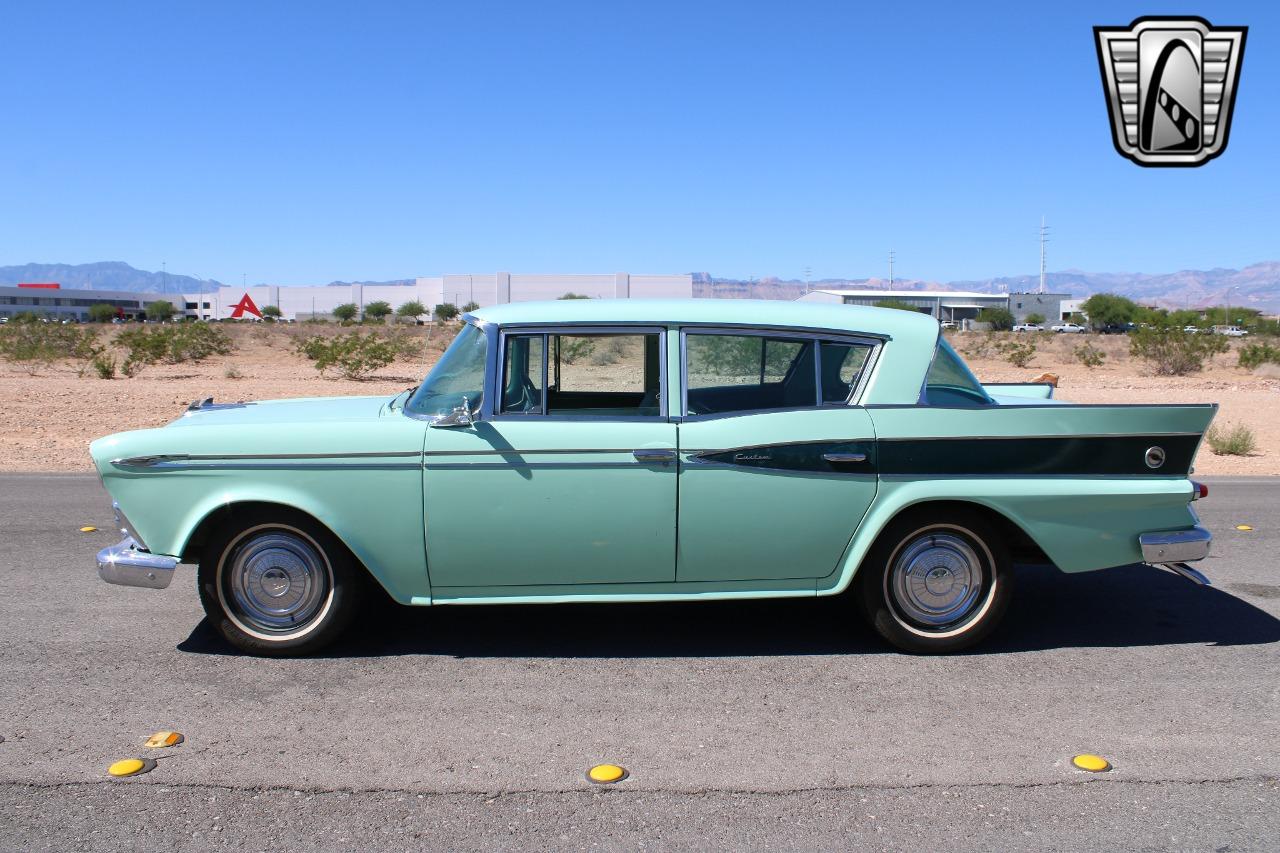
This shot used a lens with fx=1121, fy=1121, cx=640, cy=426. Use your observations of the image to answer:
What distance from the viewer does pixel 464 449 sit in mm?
5062

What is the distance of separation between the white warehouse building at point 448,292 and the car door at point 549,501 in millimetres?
48156

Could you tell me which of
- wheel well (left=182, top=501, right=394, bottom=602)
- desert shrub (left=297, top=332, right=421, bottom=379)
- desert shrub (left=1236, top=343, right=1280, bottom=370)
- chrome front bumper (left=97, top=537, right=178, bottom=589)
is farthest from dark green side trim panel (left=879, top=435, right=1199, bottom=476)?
desert shrub (left=1236, top=343, right=1280, bottom=370)

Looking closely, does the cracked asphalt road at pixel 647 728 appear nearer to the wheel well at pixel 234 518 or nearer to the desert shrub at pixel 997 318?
the wheel well at pixel 234 518

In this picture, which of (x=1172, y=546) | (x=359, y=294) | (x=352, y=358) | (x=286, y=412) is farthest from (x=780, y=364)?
(x=359, y=294)

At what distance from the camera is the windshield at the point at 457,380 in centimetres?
528

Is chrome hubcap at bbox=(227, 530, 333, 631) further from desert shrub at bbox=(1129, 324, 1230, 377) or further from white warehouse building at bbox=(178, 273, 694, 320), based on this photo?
white warehouse building at bbox=(178, 273, 694, 320)

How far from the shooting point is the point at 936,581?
17.4ft

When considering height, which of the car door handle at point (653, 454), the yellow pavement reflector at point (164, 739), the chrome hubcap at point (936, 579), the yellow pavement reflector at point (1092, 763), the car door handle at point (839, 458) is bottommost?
the yellow pavement reflector at point (1092, 763)

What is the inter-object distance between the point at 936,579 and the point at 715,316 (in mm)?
1629

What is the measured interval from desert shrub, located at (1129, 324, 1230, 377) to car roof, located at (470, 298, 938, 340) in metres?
29.9

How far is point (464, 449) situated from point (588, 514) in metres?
0.63

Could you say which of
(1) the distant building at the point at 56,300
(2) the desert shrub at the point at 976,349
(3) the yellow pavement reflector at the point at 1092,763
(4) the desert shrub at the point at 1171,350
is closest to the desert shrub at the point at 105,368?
(3) the yellow pavement reflector at the point at 1092,763

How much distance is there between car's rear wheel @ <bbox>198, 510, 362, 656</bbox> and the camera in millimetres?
5148

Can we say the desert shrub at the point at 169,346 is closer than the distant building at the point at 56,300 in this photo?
Yes
